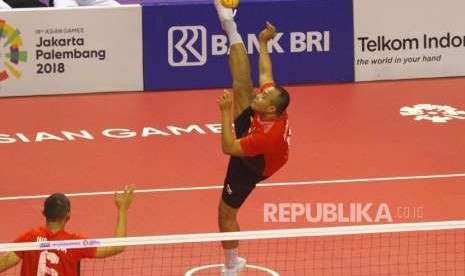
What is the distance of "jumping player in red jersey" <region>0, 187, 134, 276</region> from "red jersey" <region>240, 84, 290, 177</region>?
7.19ft

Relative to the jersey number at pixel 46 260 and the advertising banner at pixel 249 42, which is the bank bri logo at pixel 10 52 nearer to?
the advertising banner at pixel 249 42

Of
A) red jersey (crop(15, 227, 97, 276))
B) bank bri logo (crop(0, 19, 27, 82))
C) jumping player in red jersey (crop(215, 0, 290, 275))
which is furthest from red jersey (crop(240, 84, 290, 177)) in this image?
bank bri logo (crop(0, 19, 27, 82))

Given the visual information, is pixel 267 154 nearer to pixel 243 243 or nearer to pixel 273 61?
pixel 243 243

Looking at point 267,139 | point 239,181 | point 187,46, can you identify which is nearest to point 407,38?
point 187,46

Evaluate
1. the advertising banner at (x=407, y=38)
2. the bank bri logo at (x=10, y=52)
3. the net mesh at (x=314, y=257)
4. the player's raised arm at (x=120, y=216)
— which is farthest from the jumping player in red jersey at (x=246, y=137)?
the advertising banner at (x=407, y=38)

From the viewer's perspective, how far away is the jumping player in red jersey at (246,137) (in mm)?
11938

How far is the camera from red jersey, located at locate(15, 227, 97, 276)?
987cm

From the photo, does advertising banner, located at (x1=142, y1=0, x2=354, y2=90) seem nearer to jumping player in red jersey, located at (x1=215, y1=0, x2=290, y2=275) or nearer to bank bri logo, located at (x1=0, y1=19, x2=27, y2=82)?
bank bri logo, located at (x1=0, y1=19, x2=27, y2=82)

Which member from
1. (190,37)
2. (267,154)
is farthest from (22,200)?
(190,37)

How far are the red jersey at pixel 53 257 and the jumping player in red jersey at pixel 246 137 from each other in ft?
7.56

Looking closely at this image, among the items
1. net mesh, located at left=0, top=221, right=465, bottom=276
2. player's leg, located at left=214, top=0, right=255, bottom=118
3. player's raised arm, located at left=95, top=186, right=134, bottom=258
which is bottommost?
net mesh, located at left=0, top=221, right=465, bottom=276

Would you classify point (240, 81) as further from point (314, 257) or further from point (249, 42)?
point (249, 42)

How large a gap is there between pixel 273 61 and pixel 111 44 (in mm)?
2788

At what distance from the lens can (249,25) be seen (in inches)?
826
